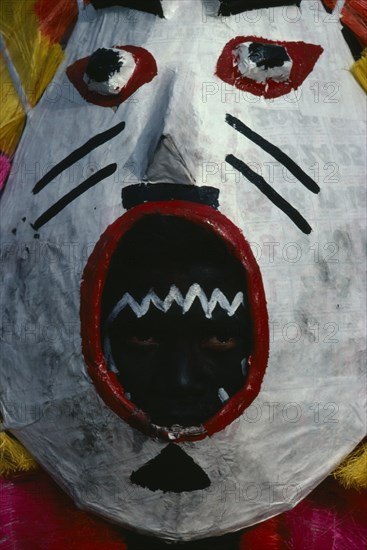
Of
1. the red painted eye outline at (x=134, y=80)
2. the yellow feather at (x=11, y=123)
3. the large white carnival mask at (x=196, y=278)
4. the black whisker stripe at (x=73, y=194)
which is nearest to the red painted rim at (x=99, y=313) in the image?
the large white carnival mask at (x=196, y=278)

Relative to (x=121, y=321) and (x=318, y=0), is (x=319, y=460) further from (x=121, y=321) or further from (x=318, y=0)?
(x=318, y=0)

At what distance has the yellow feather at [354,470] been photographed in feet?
7.09

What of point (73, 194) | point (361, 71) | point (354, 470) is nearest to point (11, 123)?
point (73, 194)

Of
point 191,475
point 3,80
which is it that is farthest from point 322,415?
point 3,80

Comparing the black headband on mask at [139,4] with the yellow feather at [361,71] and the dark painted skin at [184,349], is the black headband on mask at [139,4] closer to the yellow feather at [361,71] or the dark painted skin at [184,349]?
the yellow feather at [361,71]

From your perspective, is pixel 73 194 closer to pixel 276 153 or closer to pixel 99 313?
pixel 99 313

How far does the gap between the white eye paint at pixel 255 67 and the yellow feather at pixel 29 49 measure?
0.40 m

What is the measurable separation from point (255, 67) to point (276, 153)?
0.56 feet

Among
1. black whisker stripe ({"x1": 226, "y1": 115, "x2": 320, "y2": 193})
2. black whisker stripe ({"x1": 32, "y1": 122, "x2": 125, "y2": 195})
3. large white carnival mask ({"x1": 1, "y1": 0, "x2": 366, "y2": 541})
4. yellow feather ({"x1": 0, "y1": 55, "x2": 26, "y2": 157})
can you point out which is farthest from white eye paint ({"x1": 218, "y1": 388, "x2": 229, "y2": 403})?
yellow feather ({"x1": 0, "y1": 55, "x2": 26, "y2": 157})

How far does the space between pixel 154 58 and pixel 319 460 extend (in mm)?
829

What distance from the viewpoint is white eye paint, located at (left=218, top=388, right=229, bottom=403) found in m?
2.05

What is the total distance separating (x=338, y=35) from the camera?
7.44 ft

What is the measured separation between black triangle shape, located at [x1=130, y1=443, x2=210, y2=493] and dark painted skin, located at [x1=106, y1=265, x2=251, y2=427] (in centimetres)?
7

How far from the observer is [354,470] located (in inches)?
85.0
